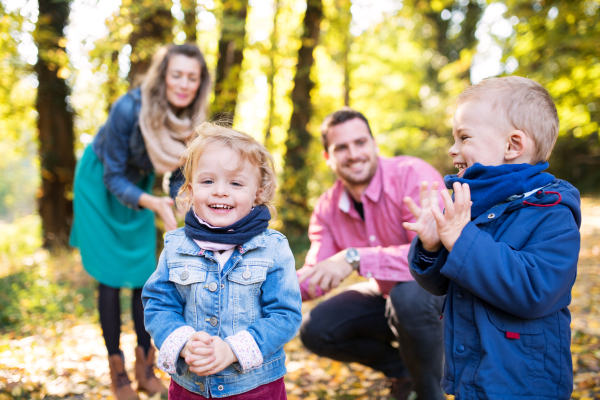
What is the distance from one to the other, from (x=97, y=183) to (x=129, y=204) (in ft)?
1.32

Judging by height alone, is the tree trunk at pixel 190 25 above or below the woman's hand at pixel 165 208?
above

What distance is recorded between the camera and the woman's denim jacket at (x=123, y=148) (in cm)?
269

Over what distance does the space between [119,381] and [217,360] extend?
5.17ft

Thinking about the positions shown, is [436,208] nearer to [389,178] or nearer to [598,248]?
[389,178]

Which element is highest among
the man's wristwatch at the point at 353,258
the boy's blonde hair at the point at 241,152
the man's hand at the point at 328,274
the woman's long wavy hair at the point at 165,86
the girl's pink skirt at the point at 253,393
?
the woman's long wavy hair at the point at 165,86

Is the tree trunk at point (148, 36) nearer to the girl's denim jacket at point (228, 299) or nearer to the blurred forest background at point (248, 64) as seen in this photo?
the blurred forest background at point (248, 64)

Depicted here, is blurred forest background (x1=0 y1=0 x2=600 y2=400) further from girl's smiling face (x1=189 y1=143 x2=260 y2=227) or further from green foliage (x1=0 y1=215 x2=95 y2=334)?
girl's smiling face (x1=189 y1=143 x2=260 y2=227)

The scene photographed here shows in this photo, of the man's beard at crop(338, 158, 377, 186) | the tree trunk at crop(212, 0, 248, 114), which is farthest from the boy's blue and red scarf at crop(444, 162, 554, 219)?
the tree trunk at crop(212, 0, 248, 114)

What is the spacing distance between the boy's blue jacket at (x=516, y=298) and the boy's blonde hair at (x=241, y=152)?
0.76m

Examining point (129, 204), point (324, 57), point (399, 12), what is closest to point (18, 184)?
point (324, 57)

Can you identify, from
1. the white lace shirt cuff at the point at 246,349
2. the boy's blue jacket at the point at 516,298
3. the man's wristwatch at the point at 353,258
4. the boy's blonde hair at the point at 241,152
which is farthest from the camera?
the man's wristwatch at the point at 353,258

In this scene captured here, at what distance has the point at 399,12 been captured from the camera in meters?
8.77

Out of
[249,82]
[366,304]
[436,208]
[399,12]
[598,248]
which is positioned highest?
[399,12]

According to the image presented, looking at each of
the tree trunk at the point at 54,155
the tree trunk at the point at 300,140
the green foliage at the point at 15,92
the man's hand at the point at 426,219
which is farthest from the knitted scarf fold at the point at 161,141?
the tree trunk at the point at 54,155
